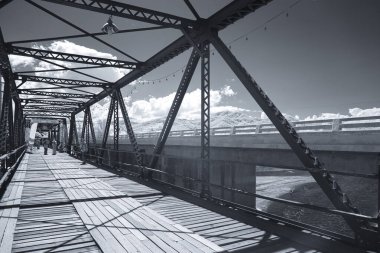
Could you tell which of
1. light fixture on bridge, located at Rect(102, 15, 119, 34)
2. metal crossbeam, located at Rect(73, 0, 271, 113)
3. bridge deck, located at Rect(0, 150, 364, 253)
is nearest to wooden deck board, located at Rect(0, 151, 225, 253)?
bridge deck, located at Rect(0, 150, 364, 253)

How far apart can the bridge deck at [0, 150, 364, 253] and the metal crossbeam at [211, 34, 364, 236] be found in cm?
116

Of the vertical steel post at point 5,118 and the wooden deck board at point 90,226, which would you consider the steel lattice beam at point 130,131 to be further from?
the vertical steel post at point 5,118

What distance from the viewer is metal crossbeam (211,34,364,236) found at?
18.3 feet

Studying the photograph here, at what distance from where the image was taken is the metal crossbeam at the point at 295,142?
5590mm

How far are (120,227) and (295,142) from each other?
4.27m

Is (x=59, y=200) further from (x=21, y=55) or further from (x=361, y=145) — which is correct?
(x=361, y=145)

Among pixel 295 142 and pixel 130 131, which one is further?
pixel 130 131

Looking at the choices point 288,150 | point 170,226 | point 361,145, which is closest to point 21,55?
point 170,226

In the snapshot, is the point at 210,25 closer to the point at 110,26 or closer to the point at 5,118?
the point at 110,26

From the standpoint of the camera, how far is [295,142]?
6500 mm

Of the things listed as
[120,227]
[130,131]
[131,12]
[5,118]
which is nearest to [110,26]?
[131,12]

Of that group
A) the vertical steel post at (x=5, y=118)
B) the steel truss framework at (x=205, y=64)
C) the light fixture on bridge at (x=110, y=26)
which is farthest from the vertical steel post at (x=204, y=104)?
the vertical steel post at (x=5, y=118)

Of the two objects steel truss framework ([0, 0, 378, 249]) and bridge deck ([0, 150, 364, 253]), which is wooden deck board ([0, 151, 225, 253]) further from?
steel truss framework ([0, 0, 378, 249])

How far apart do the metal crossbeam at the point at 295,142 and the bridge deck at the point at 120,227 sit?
3.81 ft
